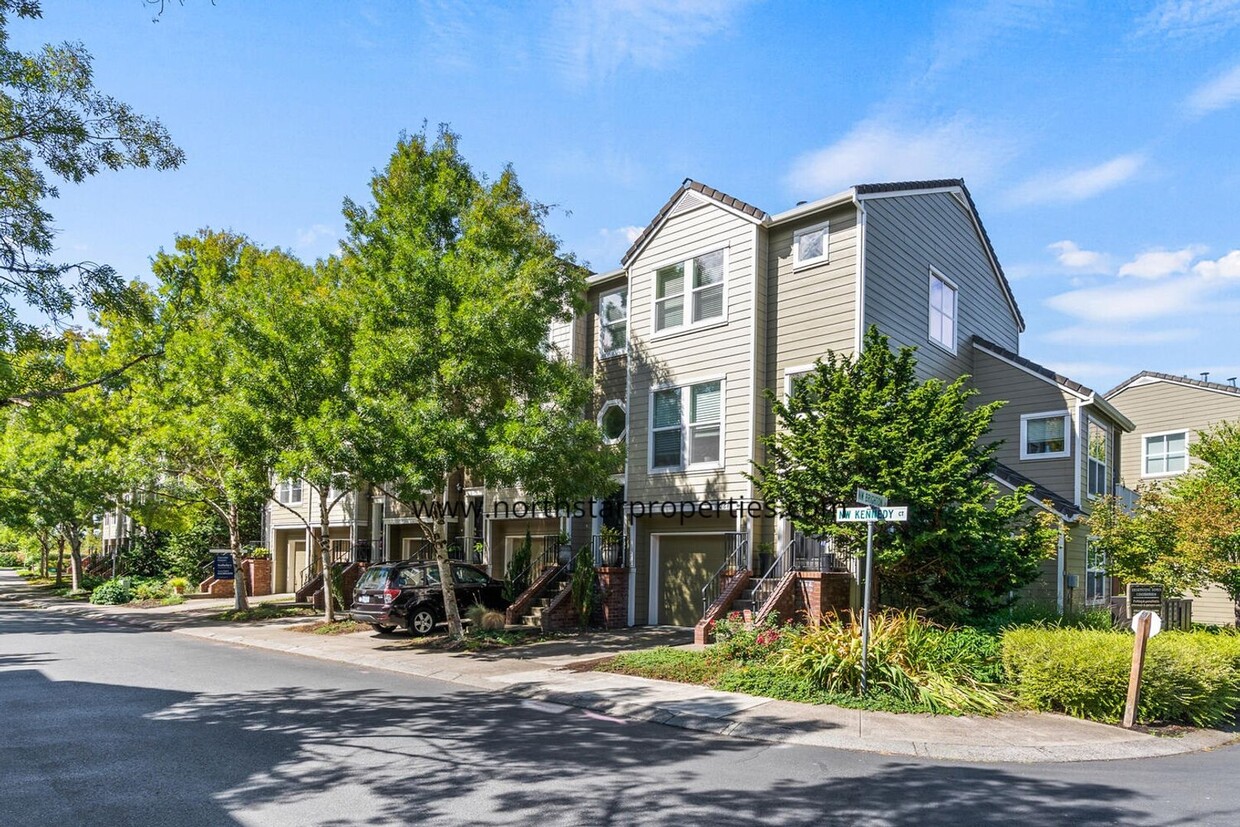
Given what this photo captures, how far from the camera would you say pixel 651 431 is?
775 inches

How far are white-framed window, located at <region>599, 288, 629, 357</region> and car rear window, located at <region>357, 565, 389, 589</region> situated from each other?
23.2 ft

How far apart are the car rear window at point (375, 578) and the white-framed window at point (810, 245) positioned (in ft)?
35.3

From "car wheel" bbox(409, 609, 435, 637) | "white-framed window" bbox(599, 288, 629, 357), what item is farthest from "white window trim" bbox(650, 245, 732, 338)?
"car wheel" bbox(409, 609, 435, 637)

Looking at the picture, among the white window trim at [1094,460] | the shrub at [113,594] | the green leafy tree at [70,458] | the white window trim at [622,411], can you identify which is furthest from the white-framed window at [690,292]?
the shrub at [113,594]

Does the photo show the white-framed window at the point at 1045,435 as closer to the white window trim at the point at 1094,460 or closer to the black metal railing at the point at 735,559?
the white window trim at the point at 1094,460

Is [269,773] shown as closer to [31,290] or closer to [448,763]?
[448,763]

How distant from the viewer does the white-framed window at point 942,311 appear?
1944 centimetres

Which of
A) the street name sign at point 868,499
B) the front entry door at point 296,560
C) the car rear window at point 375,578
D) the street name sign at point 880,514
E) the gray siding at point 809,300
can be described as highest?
the gray siding at point 809,300

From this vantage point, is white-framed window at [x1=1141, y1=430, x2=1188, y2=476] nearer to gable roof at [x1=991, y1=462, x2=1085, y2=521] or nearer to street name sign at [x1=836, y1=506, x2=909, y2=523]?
gable roof at [x1=991, y1=462, x2=1085, y2=521]

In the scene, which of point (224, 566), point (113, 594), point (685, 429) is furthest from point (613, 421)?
point (113, 594)

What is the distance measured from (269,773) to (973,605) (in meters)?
10.3

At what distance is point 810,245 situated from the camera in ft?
58.4

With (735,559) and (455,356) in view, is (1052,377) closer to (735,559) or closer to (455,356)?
(735,559)

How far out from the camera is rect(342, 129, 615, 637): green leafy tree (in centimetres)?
1518
